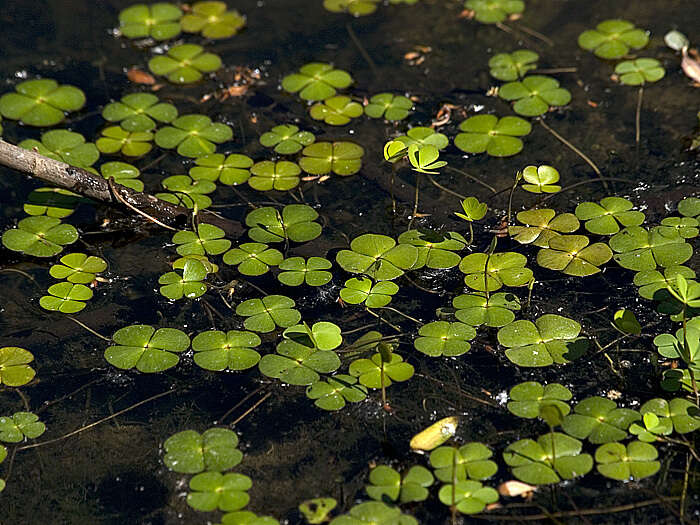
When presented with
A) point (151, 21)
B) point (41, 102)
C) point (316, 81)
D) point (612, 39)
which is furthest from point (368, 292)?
point (151, 21)

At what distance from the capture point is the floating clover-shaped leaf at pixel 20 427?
7.39 feet

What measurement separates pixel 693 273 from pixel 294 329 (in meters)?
1.19

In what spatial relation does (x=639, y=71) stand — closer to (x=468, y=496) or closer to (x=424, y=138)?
(x=424, y=138)

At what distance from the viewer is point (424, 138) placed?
3119 millimetres

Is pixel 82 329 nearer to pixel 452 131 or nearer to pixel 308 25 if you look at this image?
pixel 452 131

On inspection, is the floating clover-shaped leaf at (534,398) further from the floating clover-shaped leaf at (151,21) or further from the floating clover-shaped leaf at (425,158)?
the floating clover-shaped leaf at (151,21)

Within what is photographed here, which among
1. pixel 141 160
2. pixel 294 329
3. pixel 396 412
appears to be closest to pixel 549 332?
pixel 396 412

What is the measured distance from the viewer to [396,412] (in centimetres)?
227

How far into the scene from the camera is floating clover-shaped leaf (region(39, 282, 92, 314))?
2588 millimetres

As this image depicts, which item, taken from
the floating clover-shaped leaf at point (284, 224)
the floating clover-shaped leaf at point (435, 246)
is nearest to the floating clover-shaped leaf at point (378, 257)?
the floating clover-shaped leaf at point (435, 246)

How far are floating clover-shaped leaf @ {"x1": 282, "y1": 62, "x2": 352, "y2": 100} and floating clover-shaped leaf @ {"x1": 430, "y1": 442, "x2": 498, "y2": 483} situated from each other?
173 cm

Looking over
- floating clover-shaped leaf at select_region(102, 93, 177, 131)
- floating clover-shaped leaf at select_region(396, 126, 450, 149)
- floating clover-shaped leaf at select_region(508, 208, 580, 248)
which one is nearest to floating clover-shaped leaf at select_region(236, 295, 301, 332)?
floating clover-shaped leaf at select_region(508, 208, 580, 248)

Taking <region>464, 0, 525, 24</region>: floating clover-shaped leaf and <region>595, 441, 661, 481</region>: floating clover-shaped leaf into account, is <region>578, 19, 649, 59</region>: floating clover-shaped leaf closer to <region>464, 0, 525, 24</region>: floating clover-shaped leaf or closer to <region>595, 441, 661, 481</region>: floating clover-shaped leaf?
<region>464, 0, 525, 24</region>: floating clover-shaped leaf

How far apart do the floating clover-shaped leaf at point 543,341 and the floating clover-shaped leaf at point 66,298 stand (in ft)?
4.14
